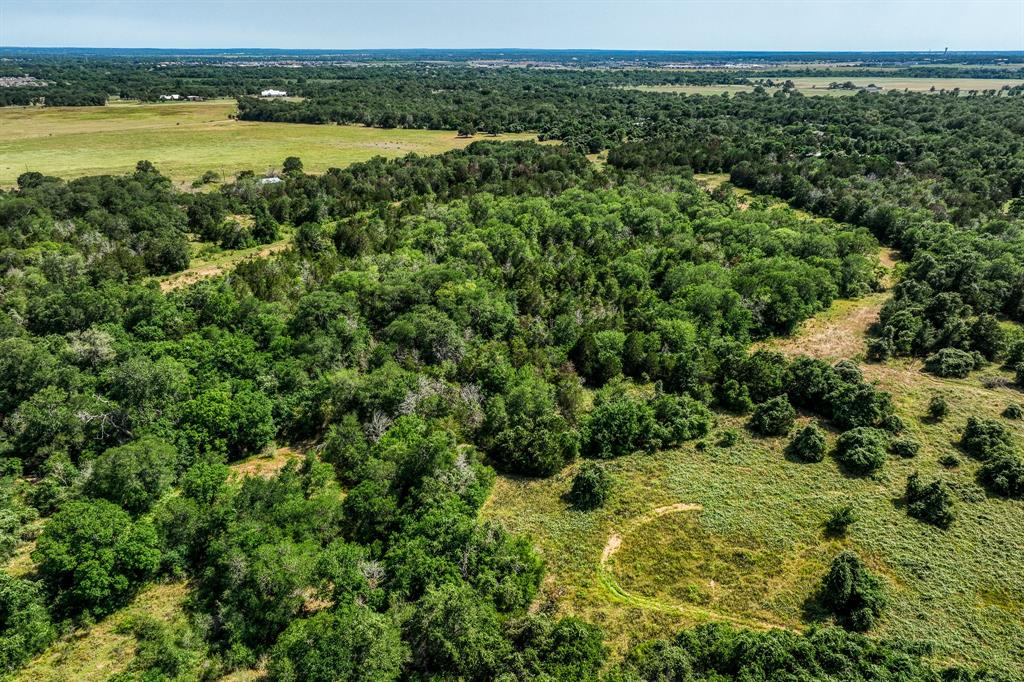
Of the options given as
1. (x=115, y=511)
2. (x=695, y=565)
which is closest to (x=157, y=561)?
(x=115, y=511)

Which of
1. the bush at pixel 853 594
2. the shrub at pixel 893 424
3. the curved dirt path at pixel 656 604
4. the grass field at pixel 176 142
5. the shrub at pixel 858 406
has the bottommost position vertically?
the curved dirt path at pixel 656 604

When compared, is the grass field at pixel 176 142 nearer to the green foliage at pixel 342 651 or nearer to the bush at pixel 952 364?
the green foliage at pixel 342 651

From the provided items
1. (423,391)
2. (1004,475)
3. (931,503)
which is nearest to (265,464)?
(423,391)

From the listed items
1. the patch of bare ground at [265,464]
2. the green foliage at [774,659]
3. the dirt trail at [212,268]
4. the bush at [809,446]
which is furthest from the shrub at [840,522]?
the dirt trail at [212,268]

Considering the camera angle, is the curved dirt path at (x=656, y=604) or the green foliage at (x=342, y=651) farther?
the curved dirt path at (x=656, y=604)

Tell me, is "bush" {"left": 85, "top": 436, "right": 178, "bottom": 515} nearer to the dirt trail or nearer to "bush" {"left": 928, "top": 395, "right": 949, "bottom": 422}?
the dirt trail

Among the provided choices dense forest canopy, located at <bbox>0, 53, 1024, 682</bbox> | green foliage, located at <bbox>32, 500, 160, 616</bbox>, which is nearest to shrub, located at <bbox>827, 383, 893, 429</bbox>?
dense forest canopy, located at <bbox>0, 53, 1024, 682</bbox>

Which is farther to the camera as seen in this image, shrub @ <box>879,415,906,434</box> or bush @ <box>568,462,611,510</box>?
shrub @ <box>879,415,906,434</box>
